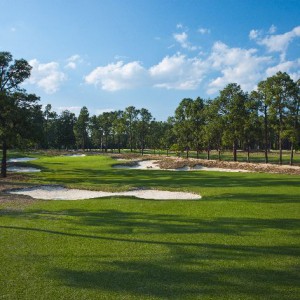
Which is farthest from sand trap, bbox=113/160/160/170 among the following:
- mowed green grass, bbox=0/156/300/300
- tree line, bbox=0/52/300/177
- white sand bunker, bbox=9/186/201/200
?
mowed green grass, bbox=0/156/300/300

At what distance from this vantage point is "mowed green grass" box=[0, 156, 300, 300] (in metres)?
8.41

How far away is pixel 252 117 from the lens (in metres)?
62.1

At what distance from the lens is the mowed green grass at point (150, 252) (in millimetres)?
8406

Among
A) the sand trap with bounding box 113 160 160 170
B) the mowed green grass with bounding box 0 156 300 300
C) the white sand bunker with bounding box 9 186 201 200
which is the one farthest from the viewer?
the sand trap with bounding box 113 160 160 170

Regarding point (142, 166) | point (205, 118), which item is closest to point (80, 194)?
point (142, 166)

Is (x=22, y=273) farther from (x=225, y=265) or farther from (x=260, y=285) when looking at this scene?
(x=260, y=285)

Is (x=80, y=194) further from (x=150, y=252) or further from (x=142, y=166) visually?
(x=142, y=166)

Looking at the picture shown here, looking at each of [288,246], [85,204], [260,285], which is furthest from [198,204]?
[260,285]

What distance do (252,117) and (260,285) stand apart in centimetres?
5675

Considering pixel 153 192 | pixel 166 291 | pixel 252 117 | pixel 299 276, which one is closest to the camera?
pixel 166 291

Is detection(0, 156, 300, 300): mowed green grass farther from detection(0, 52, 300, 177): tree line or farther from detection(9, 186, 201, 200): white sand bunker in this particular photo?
detection(0, 52, 300, 177): tree line

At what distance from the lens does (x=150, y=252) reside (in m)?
11.1

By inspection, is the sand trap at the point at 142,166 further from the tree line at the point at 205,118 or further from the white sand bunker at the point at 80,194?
the white sand bunker at the point at 80,194

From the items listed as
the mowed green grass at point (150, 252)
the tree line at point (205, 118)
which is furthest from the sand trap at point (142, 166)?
the mowed green grass at point (150, 252)
